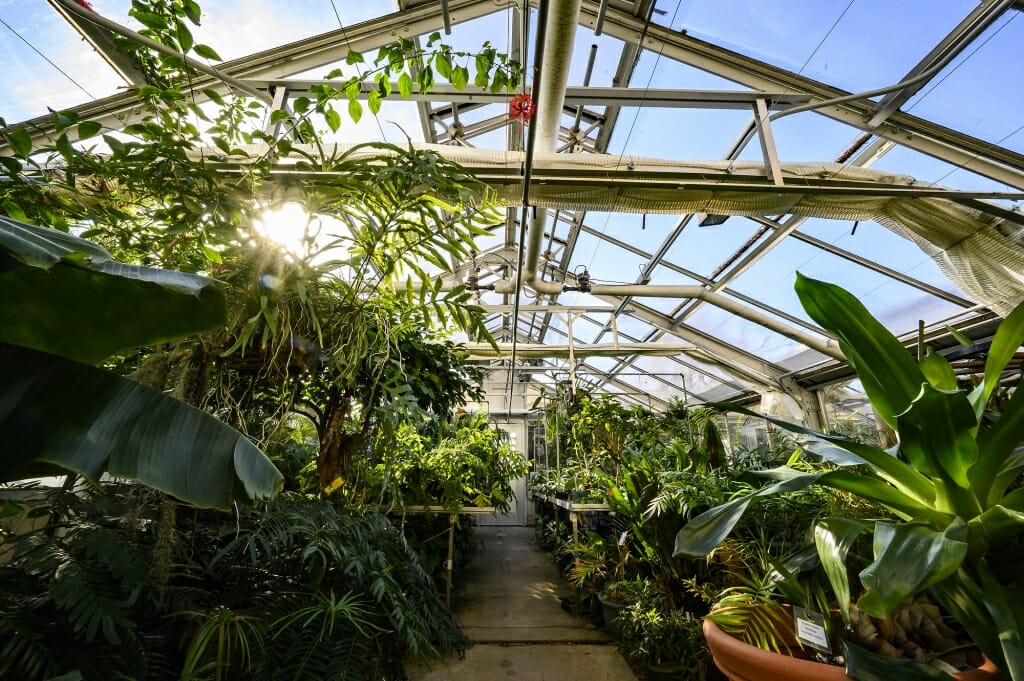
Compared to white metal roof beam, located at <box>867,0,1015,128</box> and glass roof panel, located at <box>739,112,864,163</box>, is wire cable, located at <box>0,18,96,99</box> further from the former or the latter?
white metal roof beam, located at <box>867,0,1015,128</box>

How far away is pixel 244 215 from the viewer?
1097mm

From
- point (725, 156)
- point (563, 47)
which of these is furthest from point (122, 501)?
point (725, 156)

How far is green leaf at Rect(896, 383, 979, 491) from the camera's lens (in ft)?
2.38

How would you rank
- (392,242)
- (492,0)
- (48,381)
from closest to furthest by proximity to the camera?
(48,381), (392,242), (492,0)

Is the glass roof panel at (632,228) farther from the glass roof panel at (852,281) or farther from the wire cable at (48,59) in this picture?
the wire cable at (48,59)

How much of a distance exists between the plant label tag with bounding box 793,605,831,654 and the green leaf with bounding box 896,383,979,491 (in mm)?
356

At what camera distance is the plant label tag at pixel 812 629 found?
32.2 inches

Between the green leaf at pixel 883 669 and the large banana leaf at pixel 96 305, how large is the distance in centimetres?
127

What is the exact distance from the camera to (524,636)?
255 cm

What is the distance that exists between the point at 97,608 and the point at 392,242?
1033 mm

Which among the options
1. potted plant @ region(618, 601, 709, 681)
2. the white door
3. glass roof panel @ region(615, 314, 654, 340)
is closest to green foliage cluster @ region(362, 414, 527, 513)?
potted plant @ region(618, 601, 709, 681)

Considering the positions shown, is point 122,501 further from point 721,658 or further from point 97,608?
point 721,658

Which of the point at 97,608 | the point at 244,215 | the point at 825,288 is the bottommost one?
the point at 97,608

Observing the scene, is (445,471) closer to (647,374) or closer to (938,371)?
(938,371)
